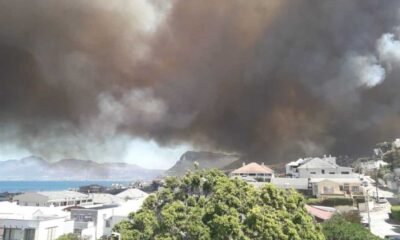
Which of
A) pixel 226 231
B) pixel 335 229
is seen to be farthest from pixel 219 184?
pixel 335 229

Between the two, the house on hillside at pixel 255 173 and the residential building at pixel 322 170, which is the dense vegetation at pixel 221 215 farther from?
the house on hillside at pixel 255 173

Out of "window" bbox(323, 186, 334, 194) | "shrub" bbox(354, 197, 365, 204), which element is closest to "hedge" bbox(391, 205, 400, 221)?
"shrub" bbox(354, 197, 365, 204)

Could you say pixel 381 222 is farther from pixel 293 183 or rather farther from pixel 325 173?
pixel 325 173

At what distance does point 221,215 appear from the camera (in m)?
10.6

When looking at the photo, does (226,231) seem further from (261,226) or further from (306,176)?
(306,176)

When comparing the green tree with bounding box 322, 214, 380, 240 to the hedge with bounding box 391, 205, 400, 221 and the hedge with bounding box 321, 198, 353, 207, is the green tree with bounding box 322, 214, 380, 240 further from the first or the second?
the hedge with bounding box 321, 198, 353, 207

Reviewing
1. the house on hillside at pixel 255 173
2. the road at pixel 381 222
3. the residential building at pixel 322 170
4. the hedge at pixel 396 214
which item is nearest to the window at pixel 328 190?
the road at pixel 381 222

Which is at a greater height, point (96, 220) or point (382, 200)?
point (382, 200)

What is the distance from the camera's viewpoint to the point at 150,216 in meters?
11.7

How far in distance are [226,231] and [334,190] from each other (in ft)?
95.7

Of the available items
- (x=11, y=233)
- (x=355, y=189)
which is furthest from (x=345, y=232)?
(x=355, y=189)

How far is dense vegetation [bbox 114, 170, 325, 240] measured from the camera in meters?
10.2

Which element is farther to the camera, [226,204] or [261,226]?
[226,204]

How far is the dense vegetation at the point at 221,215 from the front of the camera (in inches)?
403
